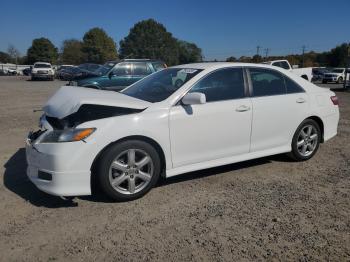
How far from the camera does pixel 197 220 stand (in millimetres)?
3676

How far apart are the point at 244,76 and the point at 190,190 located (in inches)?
69.3

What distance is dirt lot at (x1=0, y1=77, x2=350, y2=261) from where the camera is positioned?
3109 millimetres

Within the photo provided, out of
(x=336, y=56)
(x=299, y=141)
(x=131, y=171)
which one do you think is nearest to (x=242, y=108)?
(x=299, y=141)

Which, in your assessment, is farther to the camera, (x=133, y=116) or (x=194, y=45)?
(x=194, y=45)

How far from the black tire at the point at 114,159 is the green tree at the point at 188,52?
102242mm

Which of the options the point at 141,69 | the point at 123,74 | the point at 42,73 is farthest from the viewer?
the point at 42,73

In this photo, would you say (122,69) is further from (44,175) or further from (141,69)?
(44,175)

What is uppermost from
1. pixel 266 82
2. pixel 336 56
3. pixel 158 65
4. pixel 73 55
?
pixel 73 55

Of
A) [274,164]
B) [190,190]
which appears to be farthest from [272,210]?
[274,164]

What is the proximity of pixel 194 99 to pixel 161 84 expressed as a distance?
0.87 m

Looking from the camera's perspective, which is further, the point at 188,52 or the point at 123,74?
the point at 188,52

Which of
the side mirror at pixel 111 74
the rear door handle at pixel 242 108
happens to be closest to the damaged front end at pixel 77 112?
the rear door handle at pixel 242 108

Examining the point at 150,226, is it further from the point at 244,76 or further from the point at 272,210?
the point at 244,76

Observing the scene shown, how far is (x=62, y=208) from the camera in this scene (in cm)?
394
